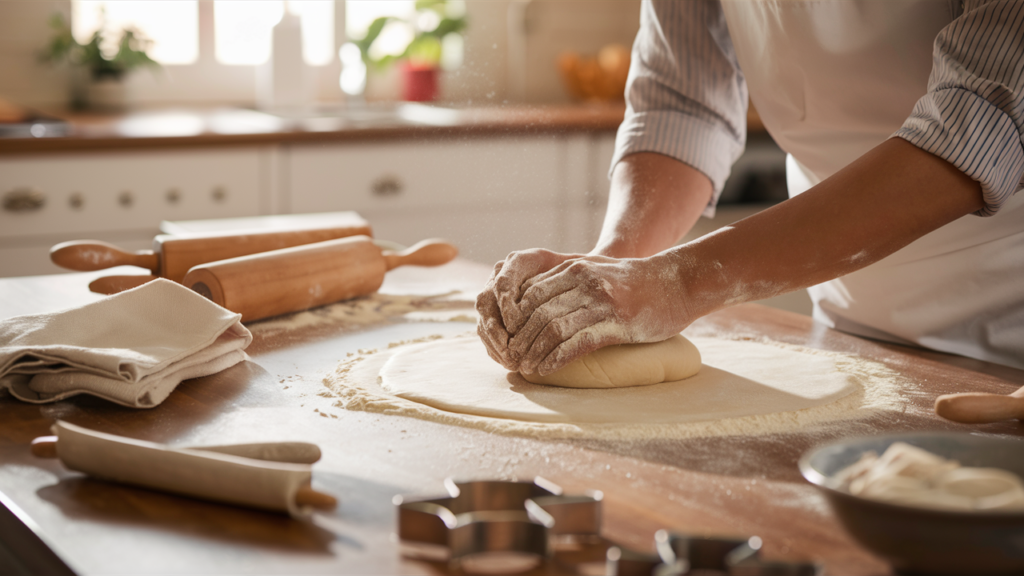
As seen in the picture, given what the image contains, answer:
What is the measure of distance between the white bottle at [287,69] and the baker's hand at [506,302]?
231 centimetres

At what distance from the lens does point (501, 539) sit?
546mm

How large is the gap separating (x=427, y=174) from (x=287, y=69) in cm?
70

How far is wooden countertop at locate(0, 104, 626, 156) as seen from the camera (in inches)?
93.1

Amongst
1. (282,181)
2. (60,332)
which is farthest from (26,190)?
(60,332)

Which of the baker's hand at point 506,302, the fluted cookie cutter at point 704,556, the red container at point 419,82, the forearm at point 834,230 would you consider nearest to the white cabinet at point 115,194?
the red container at point 419,82

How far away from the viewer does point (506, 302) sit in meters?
0.95

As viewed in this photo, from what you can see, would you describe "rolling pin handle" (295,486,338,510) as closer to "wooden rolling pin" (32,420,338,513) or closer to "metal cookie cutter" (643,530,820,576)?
"wooden rolling pin" (32,420,338,513)

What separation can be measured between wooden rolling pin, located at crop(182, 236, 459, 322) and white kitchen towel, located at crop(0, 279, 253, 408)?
0.14m

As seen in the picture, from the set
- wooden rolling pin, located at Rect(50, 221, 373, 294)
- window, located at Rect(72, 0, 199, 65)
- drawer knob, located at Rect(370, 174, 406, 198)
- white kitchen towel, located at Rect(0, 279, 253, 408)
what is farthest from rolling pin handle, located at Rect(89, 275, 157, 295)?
window, located at Rect(72, 0, 199, 65)

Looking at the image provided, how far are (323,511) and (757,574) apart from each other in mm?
296

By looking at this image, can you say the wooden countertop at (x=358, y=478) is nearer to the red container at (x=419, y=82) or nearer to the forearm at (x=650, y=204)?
the forearm at (x=650, y=204)

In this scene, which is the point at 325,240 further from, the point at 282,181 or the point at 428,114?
the point at 428,114

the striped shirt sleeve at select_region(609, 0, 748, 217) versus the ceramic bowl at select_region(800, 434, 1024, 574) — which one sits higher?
the striped shirt sleeve at select_region(609, 0, 748, 217)

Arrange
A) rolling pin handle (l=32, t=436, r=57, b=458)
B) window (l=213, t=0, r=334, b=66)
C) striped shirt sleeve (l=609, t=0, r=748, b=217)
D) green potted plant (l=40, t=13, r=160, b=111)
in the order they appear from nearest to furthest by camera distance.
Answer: rolling pin handle (l=32, t=436, r=57, b=458)
striped shirt sleeve (l=609, t=0, r=748, b=217)
green potted plant (l=40, t=13, r=160, b=111)
window (l=213, t=0, r=334, b=66)
